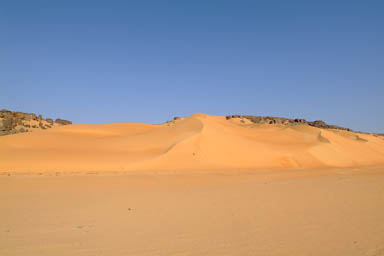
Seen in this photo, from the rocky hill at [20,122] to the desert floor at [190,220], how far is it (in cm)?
1614

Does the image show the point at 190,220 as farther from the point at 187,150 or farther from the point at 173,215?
the point at 187,150

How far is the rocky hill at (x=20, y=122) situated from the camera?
2092 cm

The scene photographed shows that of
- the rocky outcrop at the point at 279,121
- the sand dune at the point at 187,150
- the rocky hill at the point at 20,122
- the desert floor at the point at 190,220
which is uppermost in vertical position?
the rocky outcrop at the point at 279,121

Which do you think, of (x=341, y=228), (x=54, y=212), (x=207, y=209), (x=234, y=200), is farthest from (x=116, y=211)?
(x=341, y=228)

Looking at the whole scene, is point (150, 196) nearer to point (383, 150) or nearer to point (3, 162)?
point (3, 162)

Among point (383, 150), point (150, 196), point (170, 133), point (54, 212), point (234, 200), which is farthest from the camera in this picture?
point (383, 150)

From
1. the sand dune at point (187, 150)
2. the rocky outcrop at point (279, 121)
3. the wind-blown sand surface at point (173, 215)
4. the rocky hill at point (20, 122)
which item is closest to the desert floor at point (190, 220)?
the wind-blown sand surface at point (173, 215)

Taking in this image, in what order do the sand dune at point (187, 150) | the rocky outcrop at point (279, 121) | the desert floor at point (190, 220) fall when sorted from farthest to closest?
the rocky outcrop at point (279, 121) < the sand dune at point (187, 150) < the desert floor at point (190, 220)

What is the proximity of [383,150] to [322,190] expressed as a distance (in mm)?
17930

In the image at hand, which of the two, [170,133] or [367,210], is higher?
[170,133]

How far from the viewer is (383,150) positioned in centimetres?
2114

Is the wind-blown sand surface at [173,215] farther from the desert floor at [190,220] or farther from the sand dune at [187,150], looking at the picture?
the sand dune at [187,150]

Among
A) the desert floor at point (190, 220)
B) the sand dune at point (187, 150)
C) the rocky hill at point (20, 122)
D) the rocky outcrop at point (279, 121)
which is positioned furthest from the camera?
the rocky outcrop at point (279, 121)

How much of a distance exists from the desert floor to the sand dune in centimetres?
515
